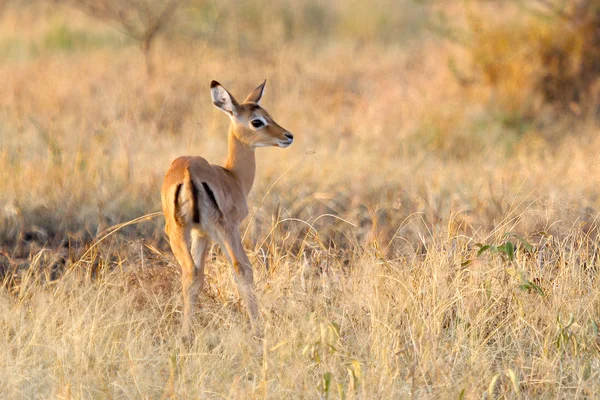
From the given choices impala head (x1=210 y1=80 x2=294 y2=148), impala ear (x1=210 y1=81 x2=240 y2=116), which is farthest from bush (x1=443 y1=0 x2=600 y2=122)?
impala ear (x1=210 y1=81 x2=240 y2=116)

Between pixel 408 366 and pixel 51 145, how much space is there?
4004 mm

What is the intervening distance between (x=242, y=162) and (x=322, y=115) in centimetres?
476

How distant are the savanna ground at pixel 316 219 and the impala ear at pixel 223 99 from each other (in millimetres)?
561

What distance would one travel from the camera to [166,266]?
4.97m

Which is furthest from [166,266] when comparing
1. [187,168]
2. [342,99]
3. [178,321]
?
[342,99]

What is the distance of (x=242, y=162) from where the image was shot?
493cm

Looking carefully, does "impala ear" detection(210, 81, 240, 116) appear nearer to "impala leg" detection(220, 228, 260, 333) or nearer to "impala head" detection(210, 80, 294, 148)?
"impala head" detection(210, 80, 294, 148)

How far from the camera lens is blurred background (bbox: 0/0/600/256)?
6320 mm

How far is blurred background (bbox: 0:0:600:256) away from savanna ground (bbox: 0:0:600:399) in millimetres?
31

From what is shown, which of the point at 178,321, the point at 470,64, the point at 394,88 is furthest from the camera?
the point at 394,88

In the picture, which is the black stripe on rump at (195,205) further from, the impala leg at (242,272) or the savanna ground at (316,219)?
the savanna ground at (316,219)

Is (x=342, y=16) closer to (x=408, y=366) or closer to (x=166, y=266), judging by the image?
(x=166, y=266)

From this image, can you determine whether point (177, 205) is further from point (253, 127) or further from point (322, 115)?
point (322, 115)

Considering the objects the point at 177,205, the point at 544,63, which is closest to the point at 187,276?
the point at 177,205
